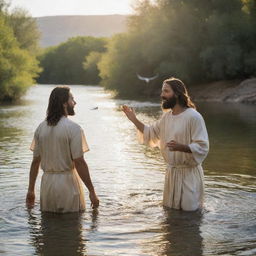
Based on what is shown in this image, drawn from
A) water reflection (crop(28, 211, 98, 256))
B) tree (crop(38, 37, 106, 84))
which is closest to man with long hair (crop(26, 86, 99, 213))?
water reflection (crop(28, 211, 98, 256))

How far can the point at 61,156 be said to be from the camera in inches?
307

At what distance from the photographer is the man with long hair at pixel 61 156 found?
7.69 meters

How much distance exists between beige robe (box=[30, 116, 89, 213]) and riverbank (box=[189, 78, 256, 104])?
121 feet

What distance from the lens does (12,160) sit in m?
14.5

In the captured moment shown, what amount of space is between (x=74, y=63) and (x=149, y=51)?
6744cm

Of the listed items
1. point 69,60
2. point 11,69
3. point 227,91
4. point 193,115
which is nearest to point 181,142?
point 193,115

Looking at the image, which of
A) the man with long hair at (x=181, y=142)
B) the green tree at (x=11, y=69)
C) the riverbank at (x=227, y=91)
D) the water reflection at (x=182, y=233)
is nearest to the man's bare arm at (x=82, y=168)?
the man with long hair at (x=181, y=142)

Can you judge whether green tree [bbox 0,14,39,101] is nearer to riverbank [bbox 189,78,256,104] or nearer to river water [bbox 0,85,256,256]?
riverbank [bbox 189,78,256,104]

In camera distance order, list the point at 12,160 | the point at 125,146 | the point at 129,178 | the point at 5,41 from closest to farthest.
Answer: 1. the point at 129,178
2. the point at 12,160
3. the point at 125,146
4. the point at 5,41

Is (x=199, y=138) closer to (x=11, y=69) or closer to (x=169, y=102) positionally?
(x=169, y=102)

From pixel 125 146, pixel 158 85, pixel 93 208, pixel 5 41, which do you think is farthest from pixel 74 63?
pixel 93 208

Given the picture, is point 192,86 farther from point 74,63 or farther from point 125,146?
point 74,63

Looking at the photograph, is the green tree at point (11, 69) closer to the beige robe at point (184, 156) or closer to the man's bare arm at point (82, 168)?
the beige robe at point (184, 156)

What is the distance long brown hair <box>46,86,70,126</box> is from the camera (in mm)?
7664
